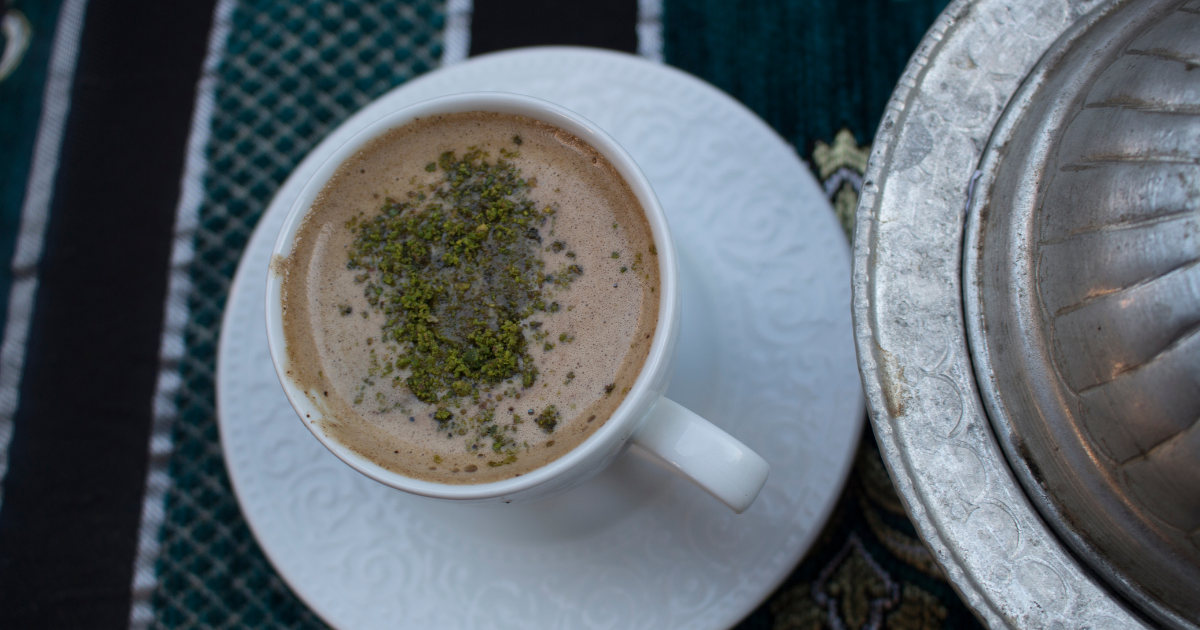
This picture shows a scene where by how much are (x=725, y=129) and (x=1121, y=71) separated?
0.41 m

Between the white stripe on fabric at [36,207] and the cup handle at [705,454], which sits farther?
the white stripe on fabric at [36,207]

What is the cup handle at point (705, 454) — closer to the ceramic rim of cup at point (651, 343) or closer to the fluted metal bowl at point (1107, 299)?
the ceramic rim of cup at point (651, 343)

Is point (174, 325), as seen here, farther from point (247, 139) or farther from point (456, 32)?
point (456, 32)

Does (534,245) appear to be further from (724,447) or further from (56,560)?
(56,560)

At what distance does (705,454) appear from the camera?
0.63m

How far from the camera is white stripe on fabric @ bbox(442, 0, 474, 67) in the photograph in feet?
3.56

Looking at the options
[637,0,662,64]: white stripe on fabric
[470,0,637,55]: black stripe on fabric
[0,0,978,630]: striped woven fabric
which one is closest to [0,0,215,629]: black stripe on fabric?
[0,0,978,630]: striped woven fabric

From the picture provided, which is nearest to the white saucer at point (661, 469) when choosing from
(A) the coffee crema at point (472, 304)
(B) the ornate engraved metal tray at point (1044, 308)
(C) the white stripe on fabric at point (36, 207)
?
(A) the coffee crema at point (472, 304)

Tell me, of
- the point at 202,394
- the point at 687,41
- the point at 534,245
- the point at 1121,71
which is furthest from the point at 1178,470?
the point at 202,394

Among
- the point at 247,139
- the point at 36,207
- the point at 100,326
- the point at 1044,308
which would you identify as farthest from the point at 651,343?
the point at 36,207

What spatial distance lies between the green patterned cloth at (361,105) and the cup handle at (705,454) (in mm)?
360

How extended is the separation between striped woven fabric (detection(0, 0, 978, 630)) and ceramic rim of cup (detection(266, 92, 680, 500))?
40cm

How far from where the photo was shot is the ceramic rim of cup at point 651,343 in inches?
24.0

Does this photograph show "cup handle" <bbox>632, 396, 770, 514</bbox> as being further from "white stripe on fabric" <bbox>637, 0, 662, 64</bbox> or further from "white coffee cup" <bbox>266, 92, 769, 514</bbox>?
"white stripe on fabric" <bbox>637, 0, 662, 64</bbox>
